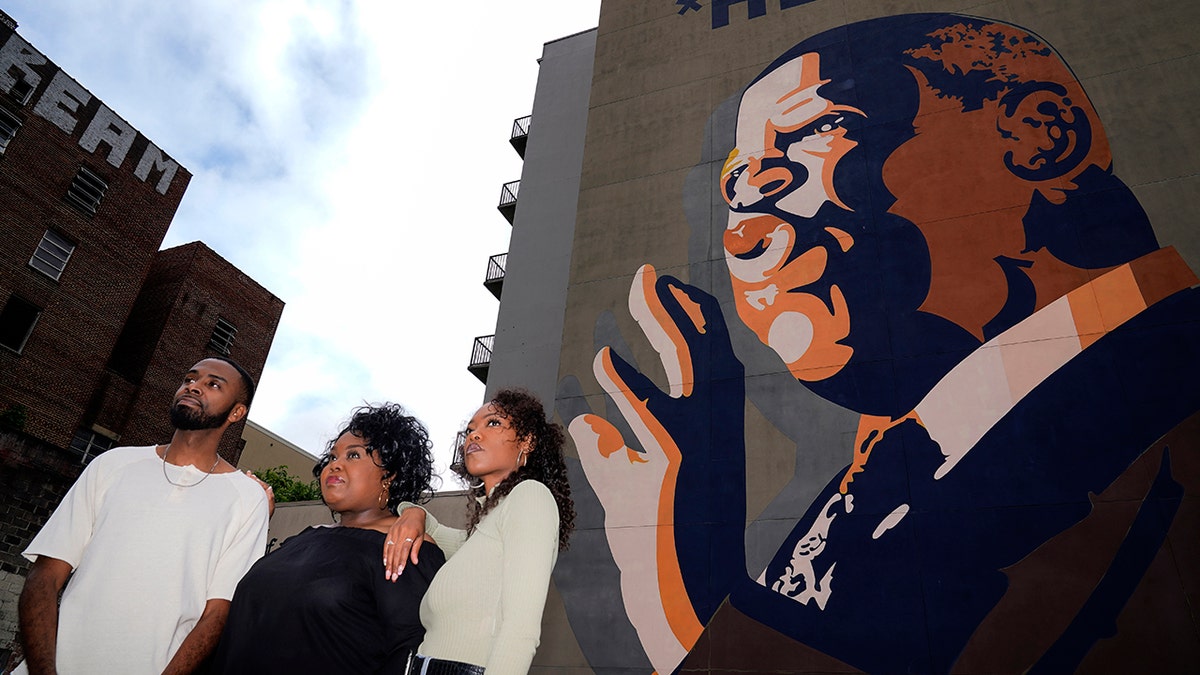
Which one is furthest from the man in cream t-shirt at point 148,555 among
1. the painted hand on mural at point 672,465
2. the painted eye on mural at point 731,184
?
the painted eye on mural at point 731,184

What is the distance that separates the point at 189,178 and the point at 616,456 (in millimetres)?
20522

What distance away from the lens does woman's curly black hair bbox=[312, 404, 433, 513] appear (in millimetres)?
3449

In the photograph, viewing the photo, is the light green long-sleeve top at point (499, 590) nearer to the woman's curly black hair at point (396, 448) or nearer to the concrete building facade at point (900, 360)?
the woman's curly black hair at point (396, 448)

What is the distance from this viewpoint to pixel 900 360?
9.63 metres

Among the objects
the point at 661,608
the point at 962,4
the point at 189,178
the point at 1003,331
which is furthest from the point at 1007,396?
the point at 189,178

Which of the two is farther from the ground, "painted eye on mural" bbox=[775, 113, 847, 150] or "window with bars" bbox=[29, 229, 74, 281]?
"window with bars" bbox=[29, 229, 74, 281]

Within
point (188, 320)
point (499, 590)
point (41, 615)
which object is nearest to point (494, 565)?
point (499, 590)

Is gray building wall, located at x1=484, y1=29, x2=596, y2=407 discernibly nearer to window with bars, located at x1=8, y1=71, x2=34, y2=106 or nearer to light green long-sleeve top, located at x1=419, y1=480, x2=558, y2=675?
light green long-sleeve top, located at x1=419, y1=480, x2=558, y2=675

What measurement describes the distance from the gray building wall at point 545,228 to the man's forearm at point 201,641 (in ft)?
35.8

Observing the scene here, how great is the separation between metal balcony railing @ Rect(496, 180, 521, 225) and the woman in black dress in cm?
1736

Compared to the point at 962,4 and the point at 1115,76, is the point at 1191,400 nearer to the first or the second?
the point at 1115,76

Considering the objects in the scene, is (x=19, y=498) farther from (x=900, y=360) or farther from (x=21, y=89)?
(x=900, y=360)

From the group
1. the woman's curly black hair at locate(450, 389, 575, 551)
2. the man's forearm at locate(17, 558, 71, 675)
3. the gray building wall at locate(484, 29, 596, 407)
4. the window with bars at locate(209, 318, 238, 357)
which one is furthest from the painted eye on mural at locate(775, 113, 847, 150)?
the window with bars at locate(209, 318, 238, 357)

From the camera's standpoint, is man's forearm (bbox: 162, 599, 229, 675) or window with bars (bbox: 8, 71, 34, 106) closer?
man's forearm (bbox: 162, 599, 229, 675)
